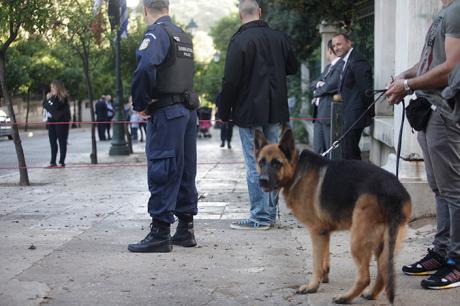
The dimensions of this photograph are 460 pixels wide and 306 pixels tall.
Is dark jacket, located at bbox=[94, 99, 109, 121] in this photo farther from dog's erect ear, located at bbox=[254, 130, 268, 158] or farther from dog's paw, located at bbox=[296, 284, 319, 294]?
dog's paw, located at bbox=[296, 284, 319, 294]

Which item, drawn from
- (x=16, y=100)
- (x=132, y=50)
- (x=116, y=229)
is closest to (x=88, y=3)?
(x=132, y=50)

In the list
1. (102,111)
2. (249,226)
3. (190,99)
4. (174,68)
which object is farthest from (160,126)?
(102,111)

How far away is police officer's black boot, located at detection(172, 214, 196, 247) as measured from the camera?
6.86 m

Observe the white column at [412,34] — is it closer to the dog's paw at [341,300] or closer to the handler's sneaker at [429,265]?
the handler's sneaker at [429,265]

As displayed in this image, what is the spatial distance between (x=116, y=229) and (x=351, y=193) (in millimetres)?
3632

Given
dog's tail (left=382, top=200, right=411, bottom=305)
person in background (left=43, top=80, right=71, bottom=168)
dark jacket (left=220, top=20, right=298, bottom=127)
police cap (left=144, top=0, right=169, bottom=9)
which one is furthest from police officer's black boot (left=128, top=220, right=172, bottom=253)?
person in background (left=43, top=80, right=71, bottom=168)

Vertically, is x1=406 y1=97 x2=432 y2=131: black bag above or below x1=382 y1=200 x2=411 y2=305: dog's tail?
above

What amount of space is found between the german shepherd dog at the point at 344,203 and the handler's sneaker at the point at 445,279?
0.47 metres

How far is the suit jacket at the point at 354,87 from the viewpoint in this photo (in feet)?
29.7

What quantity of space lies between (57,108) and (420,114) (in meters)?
12.8

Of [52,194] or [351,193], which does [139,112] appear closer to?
[351,193]

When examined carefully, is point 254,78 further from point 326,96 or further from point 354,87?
point 326,96

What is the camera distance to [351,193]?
4.83 meters

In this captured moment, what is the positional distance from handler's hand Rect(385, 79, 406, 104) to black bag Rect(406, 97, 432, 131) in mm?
120
